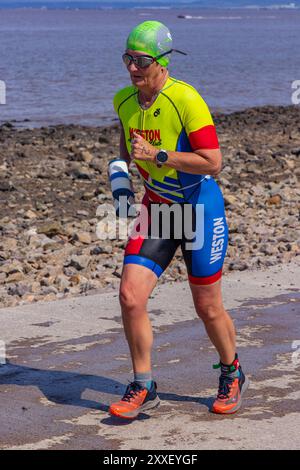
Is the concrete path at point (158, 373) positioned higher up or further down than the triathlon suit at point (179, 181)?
further down

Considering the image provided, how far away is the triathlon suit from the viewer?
18.2ft

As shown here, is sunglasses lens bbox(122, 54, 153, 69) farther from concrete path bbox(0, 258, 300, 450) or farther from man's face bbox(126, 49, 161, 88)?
concrete path bbox(0, 258, 300, 450)

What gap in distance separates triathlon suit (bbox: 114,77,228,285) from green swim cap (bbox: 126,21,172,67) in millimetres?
154

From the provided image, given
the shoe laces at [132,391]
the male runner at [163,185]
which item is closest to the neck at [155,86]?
the male runner at [163,185]

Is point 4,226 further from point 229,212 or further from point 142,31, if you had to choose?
point 142,31

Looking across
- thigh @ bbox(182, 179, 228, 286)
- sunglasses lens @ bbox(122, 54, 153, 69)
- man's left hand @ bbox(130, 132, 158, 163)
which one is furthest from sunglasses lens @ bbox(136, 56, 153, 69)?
thigh @ bbox(182, 179, 228, 286)

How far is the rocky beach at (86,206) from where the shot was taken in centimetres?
1017

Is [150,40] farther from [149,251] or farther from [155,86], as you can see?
[149,251]

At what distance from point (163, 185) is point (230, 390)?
114cm

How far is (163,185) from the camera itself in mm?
5715

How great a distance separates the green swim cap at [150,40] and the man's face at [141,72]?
0.03 m

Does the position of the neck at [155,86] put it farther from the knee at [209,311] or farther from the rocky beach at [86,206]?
the rocky beach at [86,206]
